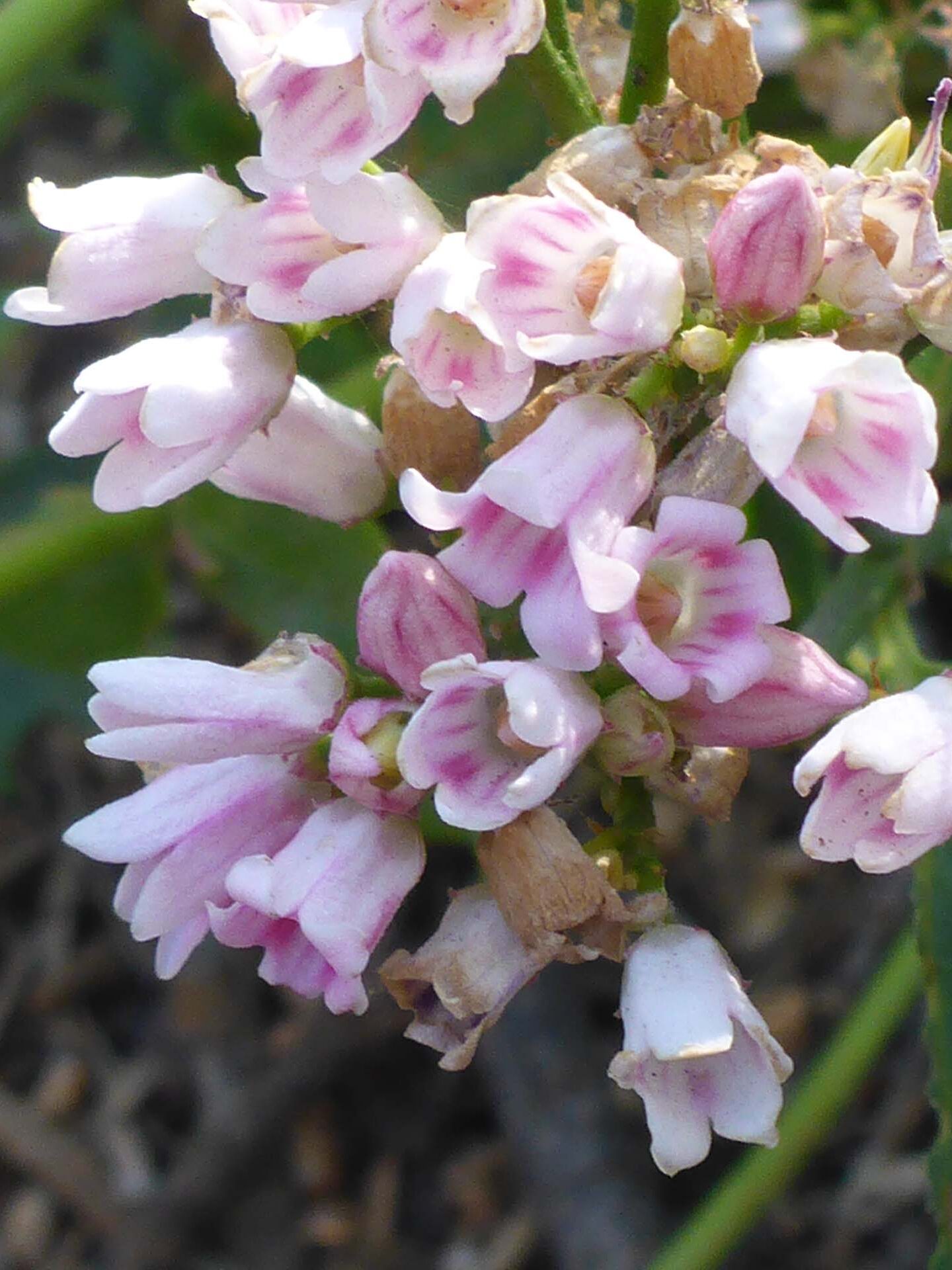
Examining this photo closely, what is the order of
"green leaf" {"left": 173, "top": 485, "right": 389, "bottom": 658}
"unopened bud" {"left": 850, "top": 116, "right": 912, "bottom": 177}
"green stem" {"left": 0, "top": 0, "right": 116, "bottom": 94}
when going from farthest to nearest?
"green leaf" {"left": 173, "top": 485, "right": 389, "bottom": 658} → "green stem" {"left": 0, "top": 0, "right": 116, "bottom": 94} → "unopened bud" {"left": 850, "top": 116, "right": 912, "bottom": 177}

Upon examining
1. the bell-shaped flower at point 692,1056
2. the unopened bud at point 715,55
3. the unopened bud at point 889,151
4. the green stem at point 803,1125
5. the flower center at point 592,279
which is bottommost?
the green stem at point 803,1125

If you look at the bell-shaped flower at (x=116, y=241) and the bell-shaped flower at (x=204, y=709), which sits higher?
the bell-shaped flower at (x=116, y=241)

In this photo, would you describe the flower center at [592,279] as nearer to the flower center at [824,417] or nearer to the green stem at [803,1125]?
the flower center at [824,417]

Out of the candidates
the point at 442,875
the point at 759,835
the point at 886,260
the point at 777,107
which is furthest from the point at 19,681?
the point at 886,260

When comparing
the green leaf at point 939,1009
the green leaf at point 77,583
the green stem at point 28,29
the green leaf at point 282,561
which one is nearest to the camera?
the green leaf at point 939,1009

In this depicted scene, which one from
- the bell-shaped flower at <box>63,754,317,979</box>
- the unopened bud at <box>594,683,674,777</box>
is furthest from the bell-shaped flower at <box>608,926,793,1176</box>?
the bell-shaped flower at <box>63,754,317,979</box>

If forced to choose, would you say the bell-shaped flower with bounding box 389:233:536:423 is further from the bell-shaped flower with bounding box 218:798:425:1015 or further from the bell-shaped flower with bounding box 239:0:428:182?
the bell-shaped flower with bounding box 218:798:425:1015

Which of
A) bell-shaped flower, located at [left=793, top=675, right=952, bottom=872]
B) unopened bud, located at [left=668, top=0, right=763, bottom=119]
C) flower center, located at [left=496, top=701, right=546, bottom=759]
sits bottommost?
bell-shaped flower, located at [left=793, top=675, right=952, bottom=872]

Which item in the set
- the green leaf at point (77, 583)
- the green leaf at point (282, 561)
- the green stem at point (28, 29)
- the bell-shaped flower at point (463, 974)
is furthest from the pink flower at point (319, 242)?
the green leaf at point (77, 583)
